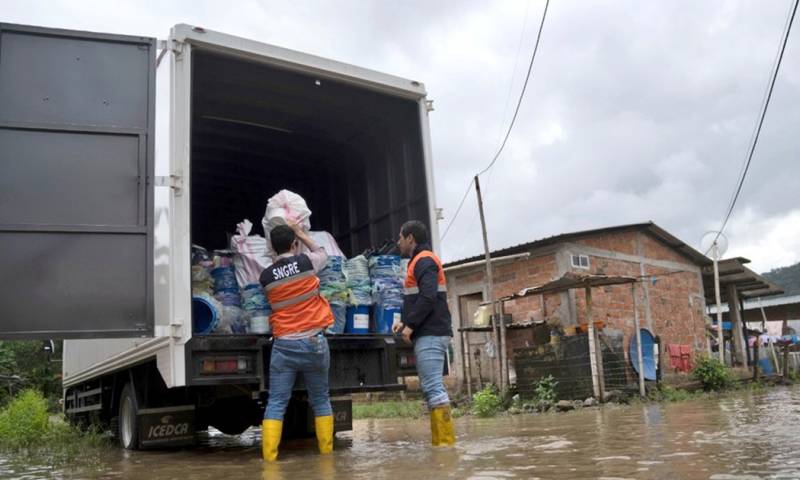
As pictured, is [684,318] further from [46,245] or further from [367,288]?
[46,245]

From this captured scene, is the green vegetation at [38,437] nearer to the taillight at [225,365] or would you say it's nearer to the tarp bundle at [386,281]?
the taillight at [225,365]

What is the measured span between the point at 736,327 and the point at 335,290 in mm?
15951

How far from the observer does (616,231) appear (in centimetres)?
1525

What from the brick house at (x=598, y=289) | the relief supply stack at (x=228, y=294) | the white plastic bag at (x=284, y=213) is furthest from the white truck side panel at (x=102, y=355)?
the brick house at (x=598, y=289)

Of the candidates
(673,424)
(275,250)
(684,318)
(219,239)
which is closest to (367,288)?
(275,250)

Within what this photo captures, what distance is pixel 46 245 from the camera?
480cm

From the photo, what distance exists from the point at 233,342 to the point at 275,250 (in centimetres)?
75

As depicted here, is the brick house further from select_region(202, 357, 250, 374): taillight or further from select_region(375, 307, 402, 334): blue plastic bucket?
select_region(202, 357, 250, 374): taillight

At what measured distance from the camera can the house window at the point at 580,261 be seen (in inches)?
550

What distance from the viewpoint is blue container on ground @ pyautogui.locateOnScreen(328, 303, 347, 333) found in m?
5.99

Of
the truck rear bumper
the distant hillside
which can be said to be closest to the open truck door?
the truck rear bumper

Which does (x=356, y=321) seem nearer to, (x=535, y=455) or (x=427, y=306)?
(x=427, y=306)

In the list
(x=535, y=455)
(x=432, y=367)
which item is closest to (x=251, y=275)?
(x=432, y=367)

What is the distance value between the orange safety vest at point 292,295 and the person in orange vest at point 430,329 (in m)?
0.70
